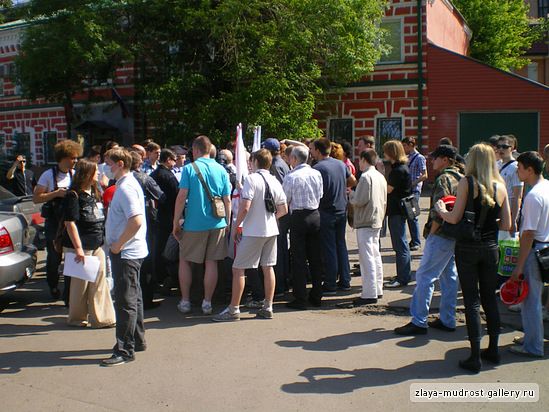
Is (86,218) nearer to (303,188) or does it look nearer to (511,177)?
(303,188)

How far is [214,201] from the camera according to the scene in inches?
284

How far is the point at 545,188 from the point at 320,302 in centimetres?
308

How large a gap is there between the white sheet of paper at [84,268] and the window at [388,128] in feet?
55.9

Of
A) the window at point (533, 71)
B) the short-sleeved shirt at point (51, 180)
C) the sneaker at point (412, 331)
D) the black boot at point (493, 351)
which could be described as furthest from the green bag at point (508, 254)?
the window at point (533, 71)

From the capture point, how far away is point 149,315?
748 cm

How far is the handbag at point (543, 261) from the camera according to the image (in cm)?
569

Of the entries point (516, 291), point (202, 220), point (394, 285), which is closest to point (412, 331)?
point (516, 291)

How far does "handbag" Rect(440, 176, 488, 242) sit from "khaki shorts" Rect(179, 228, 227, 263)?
9.59ft

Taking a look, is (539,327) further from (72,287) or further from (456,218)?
(72,287)

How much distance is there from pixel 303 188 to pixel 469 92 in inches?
619

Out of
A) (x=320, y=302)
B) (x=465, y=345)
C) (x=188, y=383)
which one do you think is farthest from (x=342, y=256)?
(x=188, y=383)

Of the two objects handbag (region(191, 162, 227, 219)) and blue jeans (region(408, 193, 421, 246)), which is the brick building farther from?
handbag (region(191, 162, 227, 219))

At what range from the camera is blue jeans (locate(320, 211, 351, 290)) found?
26.9ft

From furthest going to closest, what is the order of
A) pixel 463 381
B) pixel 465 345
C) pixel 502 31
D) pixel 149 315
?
pixel 502 31 < pixel 149 315 < pixel 465 345 < pixel 463 381
